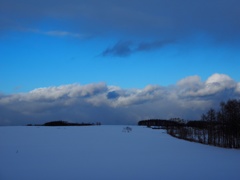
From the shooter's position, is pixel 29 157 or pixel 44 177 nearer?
pixel 44 177

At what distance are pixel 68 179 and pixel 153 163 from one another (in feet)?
18.5

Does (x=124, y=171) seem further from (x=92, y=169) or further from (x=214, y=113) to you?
(x=214, y=113)

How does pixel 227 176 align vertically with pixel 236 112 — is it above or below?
below

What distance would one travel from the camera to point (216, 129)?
1371 inches

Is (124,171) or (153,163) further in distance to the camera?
(153,163)

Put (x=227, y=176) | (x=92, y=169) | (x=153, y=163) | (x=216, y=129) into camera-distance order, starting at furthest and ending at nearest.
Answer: (x=216, y=129), (x=153, y=163), (x=92, y=169), (x=227, y=176)

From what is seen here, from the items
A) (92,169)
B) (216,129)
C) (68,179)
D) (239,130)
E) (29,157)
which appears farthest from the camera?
(216,129)

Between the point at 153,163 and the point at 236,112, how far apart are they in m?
21.4

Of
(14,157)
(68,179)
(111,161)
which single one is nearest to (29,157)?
(14,157)

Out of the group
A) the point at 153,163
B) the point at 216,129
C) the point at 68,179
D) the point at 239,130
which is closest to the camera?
the point at 68,179

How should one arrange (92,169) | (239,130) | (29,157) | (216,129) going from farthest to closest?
(216,129), (239,130), (29,157), (92,169)

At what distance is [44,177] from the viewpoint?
1059 centimetres

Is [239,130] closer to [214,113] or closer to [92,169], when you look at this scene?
[214,113]

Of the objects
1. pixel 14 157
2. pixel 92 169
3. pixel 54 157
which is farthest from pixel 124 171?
pixel 14 157
